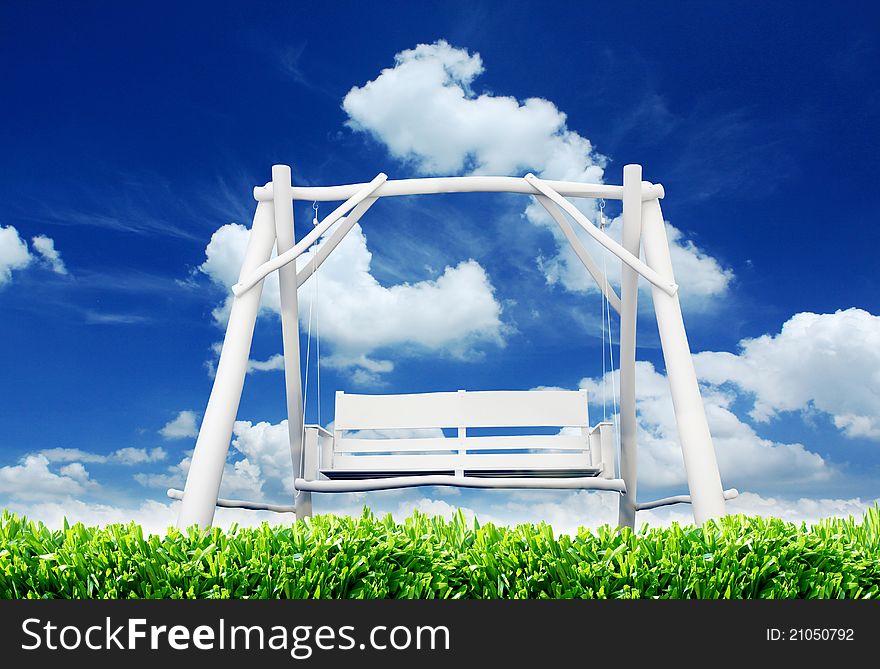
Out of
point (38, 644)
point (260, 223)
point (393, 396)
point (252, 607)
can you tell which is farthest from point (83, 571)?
point (393, 396)

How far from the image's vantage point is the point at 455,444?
5.91m

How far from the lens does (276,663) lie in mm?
2768

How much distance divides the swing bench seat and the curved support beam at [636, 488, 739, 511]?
300mm

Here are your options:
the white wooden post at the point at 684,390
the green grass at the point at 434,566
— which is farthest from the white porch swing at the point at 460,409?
the green grass at the point at 434,566

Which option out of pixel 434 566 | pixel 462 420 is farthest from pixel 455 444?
pixel 434 566

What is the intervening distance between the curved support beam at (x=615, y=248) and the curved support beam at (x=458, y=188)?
4.5 inches

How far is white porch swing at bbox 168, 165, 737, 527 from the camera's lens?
15.1ft

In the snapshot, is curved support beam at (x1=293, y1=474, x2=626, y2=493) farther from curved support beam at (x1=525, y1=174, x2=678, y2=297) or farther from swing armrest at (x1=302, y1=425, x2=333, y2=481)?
curved support beam at (x1=525, y1=174, x2=678, y2=297)

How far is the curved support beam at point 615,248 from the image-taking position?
4.85 m

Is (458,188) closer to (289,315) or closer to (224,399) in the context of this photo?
(289,315)

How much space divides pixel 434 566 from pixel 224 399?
1.92 meters

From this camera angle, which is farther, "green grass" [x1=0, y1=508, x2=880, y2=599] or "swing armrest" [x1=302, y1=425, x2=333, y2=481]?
"swing armrest" [x1=302, y1=425, x2=333, y2=481]

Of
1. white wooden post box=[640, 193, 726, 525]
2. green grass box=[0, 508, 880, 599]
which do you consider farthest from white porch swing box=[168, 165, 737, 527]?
green grass box=[0, 508, 880, 599]

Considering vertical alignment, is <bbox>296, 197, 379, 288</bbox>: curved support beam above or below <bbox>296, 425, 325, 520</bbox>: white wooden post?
above
